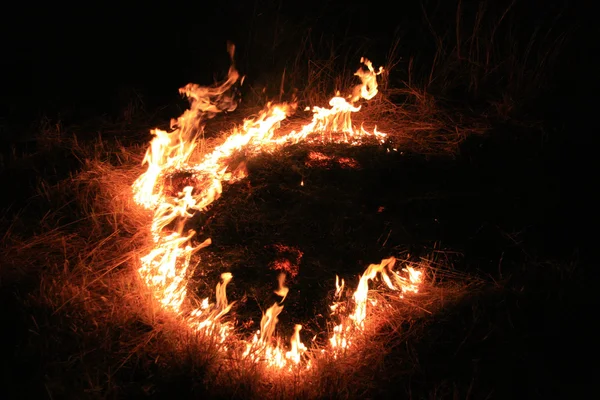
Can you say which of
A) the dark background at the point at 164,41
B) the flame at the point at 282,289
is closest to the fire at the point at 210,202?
the flame at the point at 282,289

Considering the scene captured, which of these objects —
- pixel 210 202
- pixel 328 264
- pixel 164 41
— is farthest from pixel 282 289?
pixel 164 41

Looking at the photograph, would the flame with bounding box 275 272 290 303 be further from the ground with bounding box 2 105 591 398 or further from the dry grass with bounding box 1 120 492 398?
the dry grass with bounding box 1 120 492 398

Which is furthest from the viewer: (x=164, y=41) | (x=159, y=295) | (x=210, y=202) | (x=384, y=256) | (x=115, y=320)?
(x=164, y=41)

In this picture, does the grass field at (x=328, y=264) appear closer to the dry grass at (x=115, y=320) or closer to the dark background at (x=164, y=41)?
the dry grass at (x=115, y=320)

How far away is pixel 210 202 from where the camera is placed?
322 cm

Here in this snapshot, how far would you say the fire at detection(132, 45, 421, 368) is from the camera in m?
2.64

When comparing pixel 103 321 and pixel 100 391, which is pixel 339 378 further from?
pixel 103 321

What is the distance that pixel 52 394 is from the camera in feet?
7.70

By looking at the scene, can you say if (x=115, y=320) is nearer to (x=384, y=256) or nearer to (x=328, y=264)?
(x=328, y=264)

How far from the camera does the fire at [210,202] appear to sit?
2641 mm

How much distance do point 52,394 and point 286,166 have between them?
1.94 m

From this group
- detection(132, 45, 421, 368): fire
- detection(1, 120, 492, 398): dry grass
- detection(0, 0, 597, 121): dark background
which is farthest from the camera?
detection(0, 0, 597, 121): dark background

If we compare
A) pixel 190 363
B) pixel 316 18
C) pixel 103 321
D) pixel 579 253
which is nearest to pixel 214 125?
pixel 316 18

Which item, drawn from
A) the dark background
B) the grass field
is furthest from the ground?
the dark background
